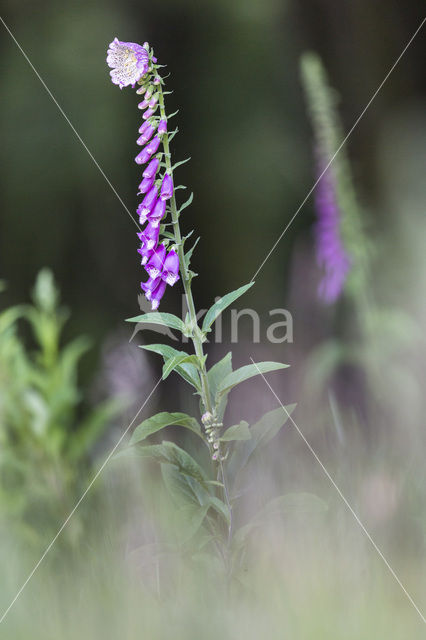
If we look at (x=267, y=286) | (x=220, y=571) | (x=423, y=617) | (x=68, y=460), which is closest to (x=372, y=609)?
(x=423, y=617)

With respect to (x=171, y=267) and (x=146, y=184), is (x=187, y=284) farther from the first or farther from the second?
(x=146, y=184)

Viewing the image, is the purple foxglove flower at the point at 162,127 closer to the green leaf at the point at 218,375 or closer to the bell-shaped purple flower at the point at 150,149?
the bell-shaped purple flower at the point at 150,149

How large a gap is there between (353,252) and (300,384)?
1.33 feet

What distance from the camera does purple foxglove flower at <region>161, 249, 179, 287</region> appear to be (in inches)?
38.3

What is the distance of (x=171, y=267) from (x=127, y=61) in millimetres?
266

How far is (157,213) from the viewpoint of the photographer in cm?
97

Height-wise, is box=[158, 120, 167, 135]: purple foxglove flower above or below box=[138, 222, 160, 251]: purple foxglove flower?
above

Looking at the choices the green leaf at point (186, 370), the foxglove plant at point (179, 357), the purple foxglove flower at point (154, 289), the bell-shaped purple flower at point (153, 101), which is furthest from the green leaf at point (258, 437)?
the bell-shaped purple flower at point (153, 101)

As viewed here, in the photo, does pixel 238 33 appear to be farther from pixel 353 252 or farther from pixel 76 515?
pixel 76 515

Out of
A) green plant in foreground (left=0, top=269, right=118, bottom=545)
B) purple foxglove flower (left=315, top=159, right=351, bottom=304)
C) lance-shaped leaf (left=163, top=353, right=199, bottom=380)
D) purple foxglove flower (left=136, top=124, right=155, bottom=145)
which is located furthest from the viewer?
purple foxglove flower (left=315, top=159, right=351, bottom=304)

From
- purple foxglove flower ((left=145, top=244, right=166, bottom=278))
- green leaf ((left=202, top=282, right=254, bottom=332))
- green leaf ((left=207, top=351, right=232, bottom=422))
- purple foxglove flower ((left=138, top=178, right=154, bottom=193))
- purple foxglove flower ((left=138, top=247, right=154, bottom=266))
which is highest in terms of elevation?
purple foxglove flower ((left=138, top=178, right=154, bottom=193))

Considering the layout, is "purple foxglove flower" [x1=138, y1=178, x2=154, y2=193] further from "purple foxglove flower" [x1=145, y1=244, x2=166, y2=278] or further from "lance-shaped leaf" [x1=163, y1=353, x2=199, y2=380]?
"lance-shaped leaf" [x1=163, y1=353, x2=199, y2=380]

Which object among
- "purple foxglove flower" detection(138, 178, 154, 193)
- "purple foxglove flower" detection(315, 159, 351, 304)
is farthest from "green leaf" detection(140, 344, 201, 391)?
"purple foxglove flower" detection(315, 159, 351, 304)

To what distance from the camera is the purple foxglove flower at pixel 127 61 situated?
929 mm
